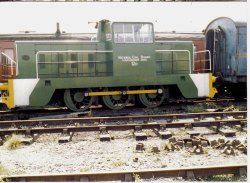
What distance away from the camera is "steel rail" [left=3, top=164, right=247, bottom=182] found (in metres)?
3.99

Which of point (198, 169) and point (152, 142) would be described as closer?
point (198, 169)

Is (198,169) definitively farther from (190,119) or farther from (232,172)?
(190,119)

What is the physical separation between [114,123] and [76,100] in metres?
2.04

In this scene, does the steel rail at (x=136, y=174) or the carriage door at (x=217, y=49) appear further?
the carriage door at (x=217, y=49)

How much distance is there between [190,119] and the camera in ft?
27.0

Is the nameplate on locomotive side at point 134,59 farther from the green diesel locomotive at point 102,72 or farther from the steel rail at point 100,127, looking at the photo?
the steel rail at point 100,127

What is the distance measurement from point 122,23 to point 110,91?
2122 millimetres

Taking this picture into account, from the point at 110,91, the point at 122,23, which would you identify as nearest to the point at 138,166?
the point at 110,91

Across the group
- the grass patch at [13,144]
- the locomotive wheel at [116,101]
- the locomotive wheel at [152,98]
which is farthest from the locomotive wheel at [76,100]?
the grass patch at [13,144]

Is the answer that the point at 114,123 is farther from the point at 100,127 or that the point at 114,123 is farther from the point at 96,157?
the point at 96,157

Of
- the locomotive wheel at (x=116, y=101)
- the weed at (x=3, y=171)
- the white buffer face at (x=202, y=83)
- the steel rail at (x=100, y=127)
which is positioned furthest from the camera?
the white buffer face at (x=202, y=83)

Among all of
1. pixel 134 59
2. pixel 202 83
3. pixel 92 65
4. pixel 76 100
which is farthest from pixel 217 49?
pixel 76 100

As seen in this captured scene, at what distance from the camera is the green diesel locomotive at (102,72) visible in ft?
29.9

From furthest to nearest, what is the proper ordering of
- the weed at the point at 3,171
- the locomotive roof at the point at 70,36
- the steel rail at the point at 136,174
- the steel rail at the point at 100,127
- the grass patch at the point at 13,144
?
the locomotive roof at the point at 70,36
the steel rail at the point at 100,127
the grass patch at the point at 13,144
the weed at the point at 3,171
the steel rail at the point at 136,174
